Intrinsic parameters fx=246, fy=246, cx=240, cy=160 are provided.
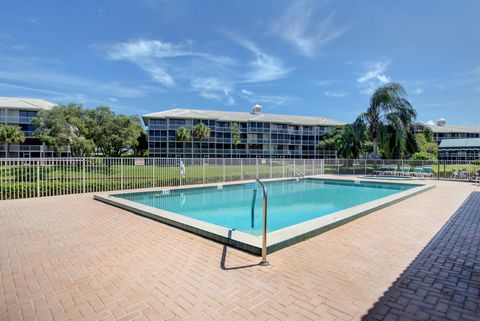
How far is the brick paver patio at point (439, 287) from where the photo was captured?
278 centimetres

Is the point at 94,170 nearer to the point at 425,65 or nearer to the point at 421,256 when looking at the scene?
the point at 421,256

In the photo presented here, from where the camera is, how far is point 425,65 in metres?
16.5

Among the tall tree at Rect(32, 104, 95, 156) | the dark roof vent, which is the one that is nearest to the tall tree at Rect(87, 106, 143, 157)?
the tall tree at Rect(32, 104, 95, 156)

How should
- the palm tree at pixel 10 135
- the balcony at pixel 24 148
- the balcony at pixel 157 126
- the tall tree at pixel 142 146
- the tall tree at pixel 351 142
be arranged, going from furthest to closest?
the tall tree at pixel 142 146 → the balcony at pixel 157 126 → the balcony at pixel 24 148 → the palm tree at pixel 10 135 → the tall tree at pixel 351 142

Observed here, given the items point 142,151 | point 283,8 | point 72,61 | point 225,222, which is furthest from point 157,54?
point 142,151

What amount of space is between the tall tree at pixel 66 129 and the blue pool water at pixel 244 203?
15829 millimetres

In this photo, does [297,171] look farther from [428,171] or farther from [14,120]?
[14,120]

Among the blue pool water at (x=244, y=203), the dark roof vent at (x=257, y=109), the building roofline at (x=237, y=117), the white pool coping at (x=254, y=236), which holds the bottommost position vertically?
the blue pool water at (x=244, y=203)

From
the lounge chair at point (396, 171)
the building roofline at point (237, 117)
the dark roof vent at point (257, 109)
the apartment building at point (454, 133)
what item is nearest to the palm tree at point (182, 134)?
the building roofline at point (237, 117)

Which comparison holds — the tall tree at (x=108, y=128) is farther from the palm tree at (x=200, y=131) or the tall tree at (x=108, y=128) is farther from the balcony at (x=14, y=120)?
the balcony at (x=14, y=120)

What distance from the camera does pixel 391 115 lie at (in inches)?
1017

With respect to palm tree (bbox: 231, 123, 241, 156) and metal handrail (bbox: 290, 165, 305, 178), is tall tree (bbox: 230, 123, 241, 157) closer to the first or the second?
palm tree (bbox: 231, 123, 241, 156)

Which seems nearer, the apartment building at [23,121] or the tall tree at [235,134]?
the apartment building at [23,121]

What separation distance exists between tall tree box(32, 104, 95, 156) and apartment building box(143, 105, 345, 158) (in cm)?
1898
